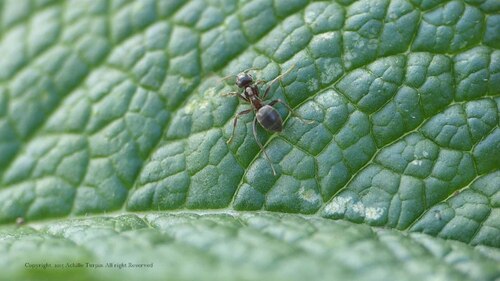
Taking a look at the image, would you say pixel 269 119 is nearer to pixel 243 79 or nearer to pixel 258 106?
pixel 258 106

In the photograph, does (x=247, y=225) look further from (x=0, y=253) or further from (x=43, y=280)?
(x=0, y=253)

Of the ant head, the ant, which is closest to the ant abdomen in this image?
the ant

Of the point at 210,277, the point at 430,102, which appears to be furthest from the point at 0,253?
the point at 430,102

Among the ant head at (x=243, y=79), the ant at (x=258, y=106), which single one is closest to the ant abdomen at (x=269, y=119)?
the ant at (x=258, y=106)

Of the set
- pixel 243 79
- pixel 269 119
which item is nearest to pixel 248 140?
pixel 269 119

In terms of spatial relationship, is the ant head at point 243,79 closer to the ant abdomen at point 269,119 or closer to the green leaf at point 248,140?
the green leaf at point 248,140

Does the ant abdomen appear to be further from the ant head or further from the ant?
the ant head

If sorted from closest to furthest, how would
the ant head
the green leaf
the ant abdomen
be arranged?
the green leaf, the ant abdomen, the ant head
